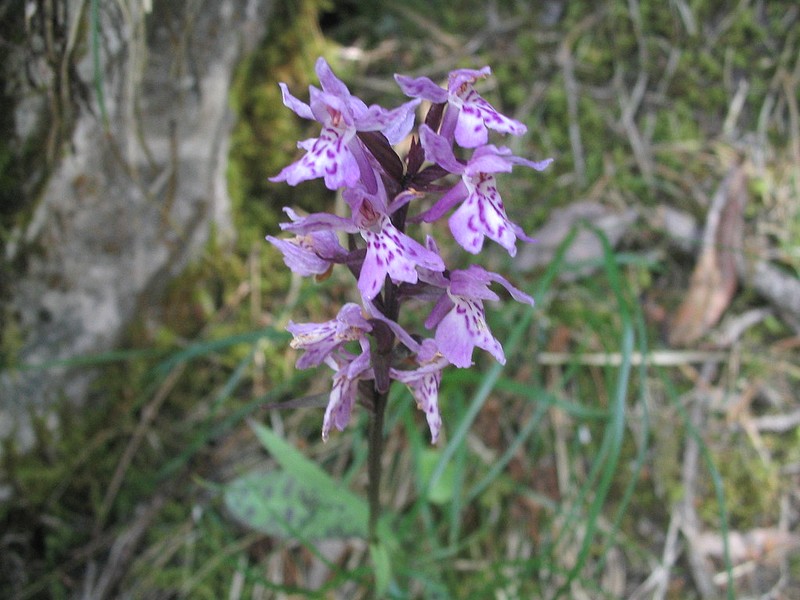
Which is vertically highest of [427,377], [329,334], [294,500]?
[329,334]

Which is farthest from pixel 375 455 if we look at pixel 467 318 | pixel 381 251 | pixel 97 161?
pixel 97 161

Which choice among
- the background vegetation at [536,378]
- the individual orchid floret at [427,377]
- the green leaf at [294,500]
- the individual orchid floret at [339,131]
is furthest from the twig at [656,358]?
the individual orchid floret at [339,131]

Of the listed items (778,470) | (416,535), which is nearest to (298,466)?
(416,535)

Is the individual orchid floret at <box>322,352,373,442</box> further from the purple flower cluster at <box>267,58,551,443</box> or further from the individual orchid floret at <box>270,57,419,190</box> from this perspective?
the individual orchid floret at <box>270,57,419,190</box>

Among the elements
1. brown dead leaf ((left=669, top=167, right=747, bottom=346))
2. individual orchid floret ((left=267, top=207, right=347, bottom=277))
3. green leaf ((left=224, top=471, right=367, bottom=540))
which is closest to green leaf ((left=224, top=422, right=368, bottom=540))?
green leaf ((left=224, top=471, right=367, bottom=540))

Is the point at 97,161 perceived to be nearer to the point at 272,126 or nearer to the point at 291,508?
the point at 272,126

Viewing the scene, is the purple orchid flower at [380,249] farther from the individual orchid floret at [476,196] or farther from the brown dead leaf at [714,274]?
the brown dead leaf at [714,274]
